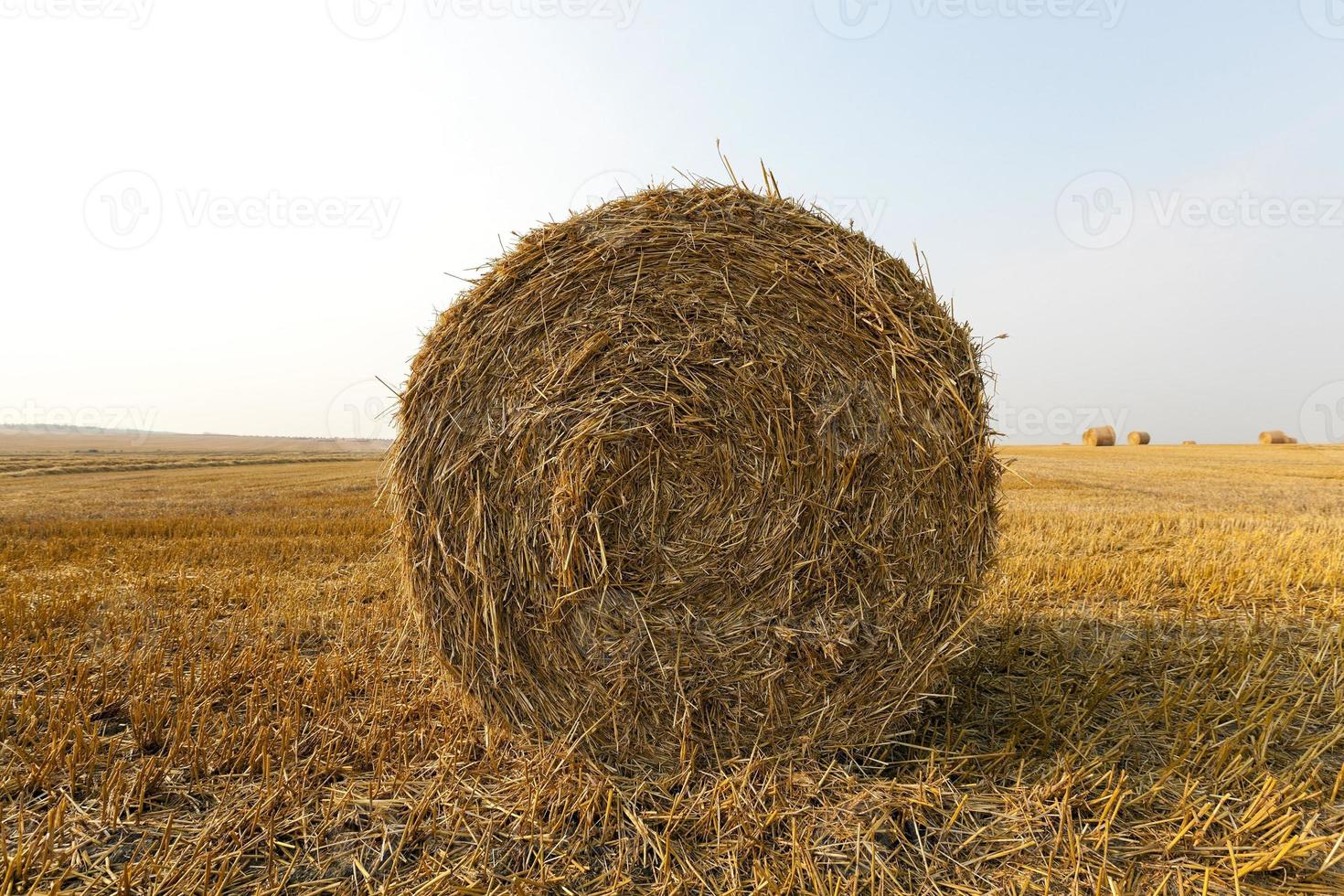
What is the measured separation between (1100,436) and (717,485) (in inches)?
1551

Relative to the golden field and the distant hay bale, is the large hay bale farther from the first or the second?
the distant hay bale

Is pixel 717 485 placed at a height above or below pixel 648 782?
above

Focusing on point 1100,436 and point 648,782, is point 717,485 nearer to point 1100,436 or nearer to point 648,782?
point 648,782

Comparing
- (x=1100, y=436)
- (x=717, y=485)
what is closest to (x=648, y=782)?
(x=717, y=485)

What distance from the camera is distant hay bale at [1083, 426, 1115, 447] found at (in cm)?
3512

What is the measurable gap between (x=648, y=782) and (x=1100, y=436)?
39639mm

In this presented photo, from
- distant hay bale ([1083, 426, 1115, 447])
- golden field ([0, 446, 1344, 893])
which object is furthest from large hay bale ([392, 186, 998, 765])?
distant hay bale ([1083, 426, 1115, 447])

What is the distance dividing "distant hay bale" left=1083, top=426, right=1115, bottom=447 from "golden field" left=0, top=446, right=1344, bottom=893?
3505 cm

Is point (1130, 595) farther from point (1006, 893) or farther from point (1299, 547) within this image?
point (1006, 893)

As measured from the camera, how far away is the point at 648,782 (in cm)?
272

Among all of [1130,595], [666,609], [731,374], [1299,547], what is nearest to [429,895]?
[666,609]

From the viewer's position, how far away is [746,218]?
9.29ft

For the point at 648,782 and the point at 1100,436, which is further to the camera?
the point at 1100,436

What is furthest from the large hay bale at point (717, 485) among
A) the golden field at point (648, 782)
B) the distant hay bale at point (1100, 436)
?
the distant hay bale at point (1100, 436)
